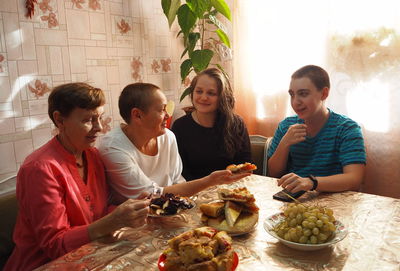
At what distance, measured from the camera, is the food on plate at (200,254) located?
842 millimetres

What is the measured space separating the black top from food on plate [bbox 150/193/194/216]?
3.34ft

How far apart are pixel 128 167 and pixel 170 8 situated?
1662 millimetres

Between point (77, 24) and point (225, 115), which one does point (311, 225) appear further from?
point (77, 24)

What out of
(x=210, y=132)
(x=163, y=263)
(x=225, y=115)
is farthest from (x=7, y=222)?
(x=225, y=115)

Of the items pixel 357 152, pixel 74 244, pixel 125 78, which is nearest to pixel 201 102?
pixel 125 78

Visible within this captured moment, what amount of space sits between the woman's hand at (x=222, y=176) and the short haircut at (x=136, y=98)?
0.47 metres

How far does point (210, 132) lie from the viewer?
2.35m

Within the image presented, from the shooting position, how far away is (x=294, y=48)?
280cm

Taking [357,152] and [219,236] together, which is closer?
[219,236]

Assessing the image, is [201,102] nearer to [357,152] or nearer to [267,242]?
[357,152]

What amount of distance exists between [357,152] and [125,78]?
1867mm

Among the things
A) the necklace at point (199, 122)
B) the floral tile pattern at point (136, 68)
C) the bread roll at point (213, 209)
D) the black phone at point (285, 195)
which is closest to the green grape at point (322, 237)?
the bread roll at point (213, 209)

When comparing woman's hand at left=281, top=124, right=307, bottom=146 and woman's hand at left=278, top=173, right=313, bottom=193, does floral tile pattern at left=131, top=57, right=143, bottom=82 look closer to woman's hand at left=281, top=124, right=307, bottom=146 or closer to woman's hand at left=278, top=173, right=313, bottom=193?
woman's hand at left=281, top=124, right=307, bottom=146

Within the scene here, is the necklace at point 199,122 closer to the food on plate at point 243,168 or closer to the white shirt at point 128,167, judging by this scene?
the white shirt at point 128,167
